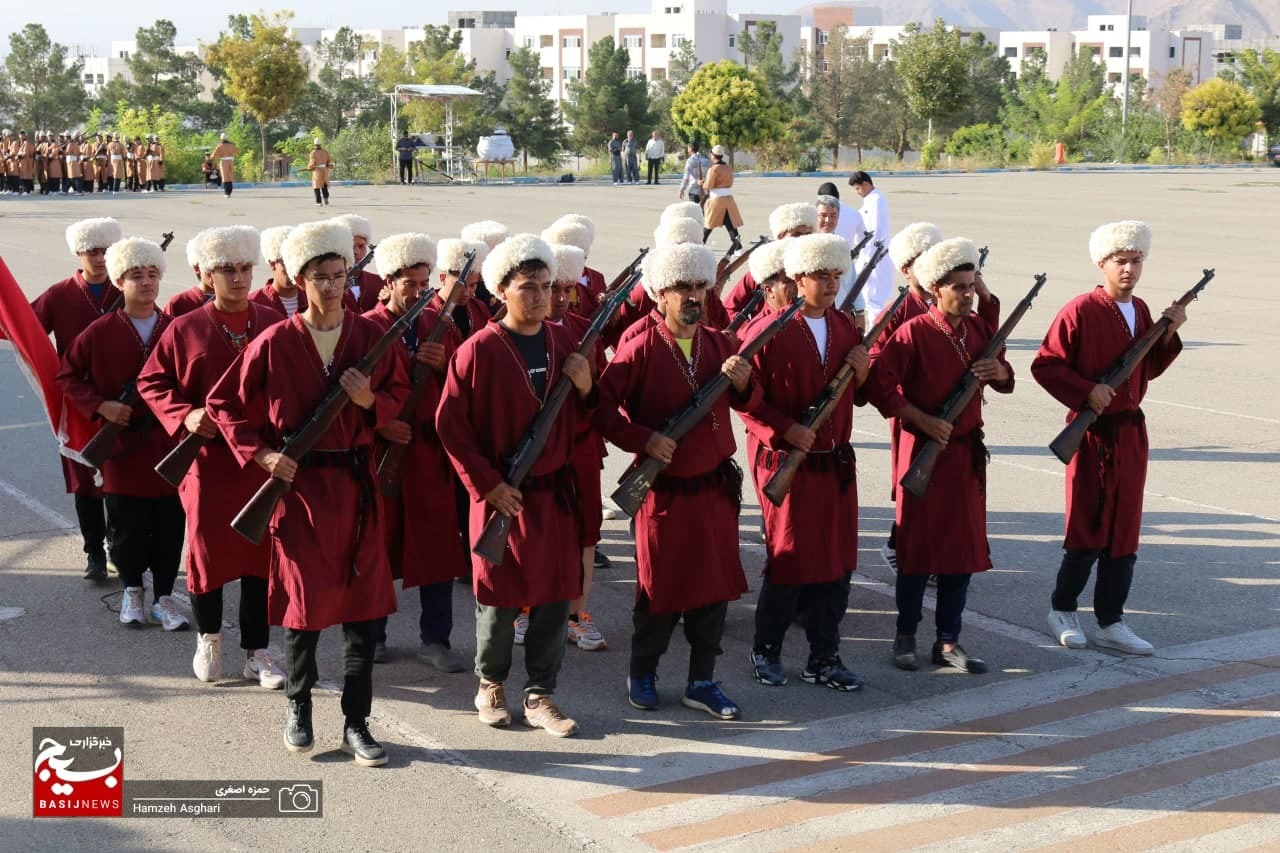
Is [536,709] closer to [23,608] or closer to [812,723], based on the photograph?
[812,723]

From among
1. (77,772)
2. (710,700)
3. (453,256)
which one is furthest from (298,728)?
(453,256)

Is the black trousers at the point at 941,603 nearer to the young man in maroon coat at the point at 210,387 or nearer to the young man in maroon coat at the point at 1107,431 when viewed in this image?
the young man in maroon coat at the point at 1107,431

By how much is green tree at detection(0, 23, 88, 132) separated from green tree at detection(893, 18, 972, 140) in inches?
1655

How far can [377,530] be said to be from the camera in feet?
20.8

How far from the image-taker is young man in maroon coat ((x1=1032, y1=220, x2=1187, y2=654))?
24.8ft

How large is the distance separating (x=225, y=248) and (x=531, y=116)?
7046cm

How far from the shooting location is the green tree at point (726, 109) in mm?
53031

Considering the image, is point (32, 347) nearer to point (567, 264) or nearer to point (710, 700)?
point (567, 264)

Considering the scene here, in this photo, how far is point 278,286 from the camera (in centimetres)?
827

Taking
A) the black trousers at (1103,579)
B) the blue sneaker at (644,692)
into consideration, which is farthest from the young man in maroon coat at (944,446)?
the blue sneaker at (644,692)

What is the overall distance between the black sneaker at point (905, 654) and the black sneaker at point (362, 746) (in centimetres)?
251

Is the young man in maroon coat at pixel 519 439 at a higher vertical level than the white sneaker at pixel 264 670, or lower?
higher

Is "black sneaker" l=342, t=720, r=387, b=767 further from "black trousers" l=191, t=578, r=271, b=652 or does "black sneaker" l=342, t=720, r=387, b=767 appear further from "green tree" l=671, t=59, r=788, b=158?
"green tree" l=671, t=59, r=788, b=158

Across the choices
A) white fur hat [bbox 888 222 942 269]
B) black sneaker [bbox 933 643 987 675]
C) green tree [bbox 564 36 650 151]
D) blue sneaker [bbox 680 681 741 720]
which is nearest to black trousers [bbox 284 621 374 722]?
blue sneaker [bbox 680 681 741 720]
